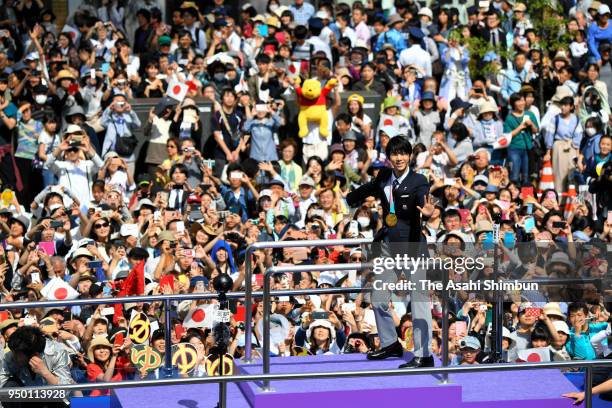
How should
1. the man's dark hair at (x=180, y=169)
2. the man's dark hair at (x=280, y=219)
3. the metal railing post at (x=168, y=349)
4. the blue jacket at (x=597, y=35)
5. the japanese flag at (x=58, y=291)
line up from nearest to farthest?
the metal railing post at (x=168, y=349), the japanese flag at (x=58, y=291), the man's dark hair at (x=280, y=219), the man's dark hair at (x=180, y=169), the blue jacket at (x=597, y=35)

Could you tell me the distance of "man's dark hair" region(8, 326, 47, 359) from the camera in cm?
1170

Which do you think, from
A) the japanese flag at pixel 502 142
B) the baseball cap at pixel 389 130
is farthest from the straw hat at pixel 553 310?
the japanese flag at pixel 502 142

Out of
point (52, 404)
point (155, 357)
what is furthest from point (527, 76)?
point (52, 404)

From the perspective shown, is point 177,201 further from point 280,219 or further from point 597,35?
point 597,35

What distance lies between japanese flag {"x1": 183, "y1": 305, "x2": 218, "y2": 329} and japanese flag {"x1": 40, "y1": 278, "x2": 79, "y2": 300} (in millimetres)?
→ 2306

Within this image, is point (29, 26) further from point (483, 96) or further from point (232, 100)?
point (483, 96)

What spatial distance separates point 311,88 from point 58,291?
6.32m

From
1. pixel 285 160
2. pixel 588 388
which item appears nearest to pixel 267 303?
pixel 588 388

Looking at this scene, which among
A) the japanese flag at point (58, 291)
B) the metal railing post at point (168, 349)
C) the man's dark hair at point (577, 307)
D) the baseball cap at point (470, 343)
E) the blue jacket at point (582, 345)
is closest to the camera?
the metal railing post at point (168, 349)

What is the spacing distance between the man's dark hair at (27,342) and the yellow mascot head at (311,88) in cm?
1019

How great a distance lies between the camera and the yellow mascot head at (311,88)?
2136 cm

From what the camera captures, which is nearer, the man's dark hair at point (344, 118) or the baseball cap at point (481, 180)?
the baseball cap at point (481, 180)

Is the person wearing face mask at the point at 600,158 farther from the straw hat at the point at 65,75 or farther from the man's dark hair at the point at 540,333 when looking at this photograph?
the straw hat at the point at 65,75

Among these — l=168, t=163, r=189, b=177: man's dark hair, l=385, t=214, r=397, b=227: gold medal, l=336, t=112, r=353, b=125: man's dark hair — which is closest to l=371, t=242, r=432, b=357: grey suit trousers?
l=385, t=214, r=397, b=227: gold medal
